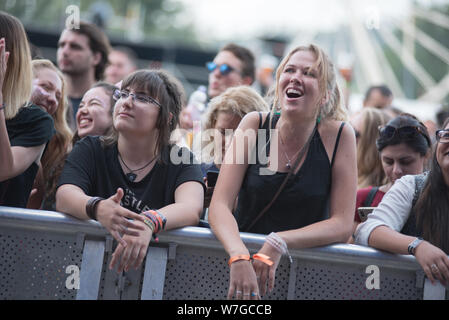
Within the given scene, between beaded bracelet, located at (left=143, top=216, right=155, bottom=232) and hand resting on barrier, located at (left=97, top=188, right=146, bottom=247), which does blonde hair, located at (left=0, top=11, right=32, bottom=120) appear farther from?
beaded bracelet, located at (left=143, top=216, right=155, bottom=232)

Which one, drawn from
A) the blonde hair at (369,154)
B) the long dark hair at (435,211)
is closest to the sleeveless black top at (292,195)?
the long dark hair at (435,211)

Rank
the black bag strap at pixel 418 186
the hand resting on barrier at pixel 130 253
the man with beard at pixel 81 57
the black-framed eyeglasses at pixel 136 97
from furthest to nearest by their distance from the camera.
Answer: the man with beard at pixel 81 57 < the black-framed eyeglasses at pixel 136 97 < the black bag strap at pixel 418 186 < the hand resting on barrier at pixel 130 253

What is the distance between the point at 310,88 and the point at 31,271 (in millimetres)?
1398

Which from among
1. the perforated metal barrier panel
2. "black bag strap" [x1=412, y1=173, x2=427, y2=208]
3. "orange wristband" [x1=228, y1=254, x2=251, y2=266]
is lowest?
the perforated metal barrier panel

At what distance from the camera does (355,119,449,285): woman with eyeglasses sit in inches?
87.5

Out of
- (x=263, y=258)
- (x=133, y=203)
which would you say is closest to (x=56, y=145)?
(x=133, y=203)

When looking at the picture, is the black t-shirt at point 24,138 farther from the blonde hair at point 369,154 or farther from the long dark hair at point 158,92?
the blonde hair at point 369,154

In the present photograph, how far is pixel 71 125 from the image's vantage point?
3617 millimetres

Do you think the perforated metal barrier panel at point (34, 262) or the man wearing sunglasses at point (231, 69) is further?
the man wearing sunglasses at point (231, 69)

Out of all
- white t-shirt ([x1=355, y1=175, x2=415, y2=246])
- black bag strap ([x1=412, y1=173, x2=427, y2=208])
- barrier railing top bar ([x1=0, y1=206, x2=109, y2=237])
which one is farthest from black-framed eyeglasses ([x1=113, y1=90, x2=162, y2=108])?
black bag strap ([x1=412, y1=173, x2=427, y2=208])

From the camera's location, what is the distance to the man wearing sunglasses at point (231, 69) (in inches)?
175

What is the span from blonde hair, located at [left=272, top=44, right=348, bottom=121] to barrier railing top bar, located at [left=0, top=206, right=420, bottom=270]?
0.77 metres

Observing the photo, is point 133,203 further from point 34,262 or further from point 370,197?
point 370,197

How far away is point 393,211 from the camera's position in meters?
2.41
